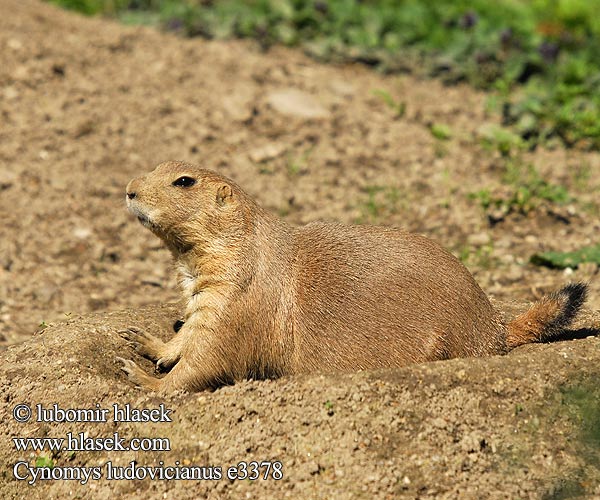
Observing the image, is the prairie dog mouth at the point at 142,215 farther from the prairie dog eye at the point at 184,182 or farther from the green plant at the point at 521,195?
the green plant at the point at 521,195

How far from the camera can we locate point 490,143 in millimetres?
7977

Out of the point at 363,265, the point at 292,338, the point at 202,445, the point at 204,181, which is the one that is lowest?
the point at 202,445

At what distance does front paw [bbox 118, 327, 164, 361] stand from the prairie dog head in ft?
1.61

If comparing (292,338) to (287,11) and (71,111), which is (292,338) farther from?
(287,11)

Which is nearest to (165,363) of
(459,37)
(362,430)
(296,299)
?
(296,299)

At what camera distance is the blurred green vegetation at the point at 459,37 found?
8.12m

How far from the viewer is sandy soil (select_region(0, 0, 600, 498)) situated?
3.81m

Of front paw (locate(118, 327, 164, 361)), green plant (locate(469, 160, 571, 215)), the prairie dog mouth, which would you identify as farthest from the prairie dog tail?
green plant (locate(469, 160, 571, 215))

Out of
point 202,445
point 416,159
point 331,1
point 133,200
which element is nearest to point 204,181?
point 133,200

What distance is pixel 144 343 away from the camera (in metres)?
4.64

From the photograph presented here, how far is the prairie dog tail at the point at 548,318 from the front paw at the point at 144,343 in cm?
185

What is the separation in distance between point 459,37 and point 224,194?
5486mm

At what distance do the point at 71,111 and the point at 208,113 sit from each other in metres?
1.28

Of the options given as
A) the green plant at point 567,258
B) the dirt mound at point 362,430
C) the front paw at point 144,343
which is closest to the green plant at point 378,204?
the green plant at point 567,258
